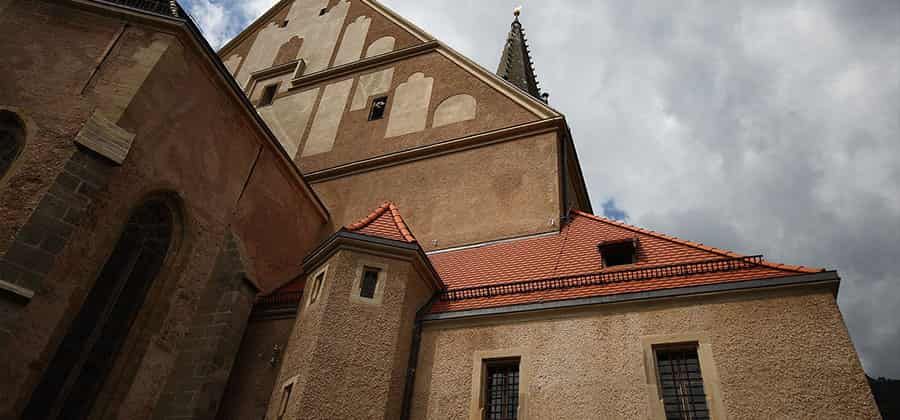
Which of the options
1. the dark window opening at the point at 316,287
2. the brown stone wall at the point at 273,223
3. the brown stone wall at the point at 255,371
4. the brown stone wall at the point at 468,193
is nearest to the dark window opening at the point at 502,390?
the dark window opening at the point at 316,287

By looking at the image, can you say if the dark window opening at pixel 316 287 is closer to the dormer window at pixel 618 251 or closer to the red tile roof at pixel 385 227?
the red tile roof at pixel 385 227

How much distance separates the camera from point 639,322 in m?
7.12

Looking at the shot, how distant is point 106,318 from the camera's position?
770 centimetres

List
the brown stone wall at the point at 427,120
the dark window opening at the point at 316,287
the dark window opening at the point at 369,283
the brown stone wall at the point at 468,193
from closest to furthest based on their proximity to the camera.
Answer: the dark window opening at the point at 369,283, the dark window opening at the point at 316,287, the brown stone wall at the point at 468,193, the brown stone wall at the point at 427,120

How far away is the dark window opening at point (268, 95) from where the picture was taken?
16.9 metres

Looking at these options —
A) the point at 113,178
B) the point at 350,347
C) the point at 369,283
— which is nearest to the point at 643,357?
the point at 350,347

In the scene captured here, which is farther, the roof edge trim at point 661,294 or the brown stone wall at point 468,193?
the brown stone wall at point 468,193

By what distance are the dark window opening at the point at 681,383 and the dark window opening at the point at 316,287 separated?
15.1 ft

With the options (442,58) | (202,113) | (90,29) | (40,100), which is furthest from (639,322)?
(442,58)

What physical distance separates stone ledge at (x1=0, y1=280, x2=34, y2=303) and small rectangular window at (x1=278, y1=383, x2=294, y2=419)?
304 cm

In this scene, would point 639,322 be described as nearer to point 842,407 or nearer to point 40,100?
point 842,407

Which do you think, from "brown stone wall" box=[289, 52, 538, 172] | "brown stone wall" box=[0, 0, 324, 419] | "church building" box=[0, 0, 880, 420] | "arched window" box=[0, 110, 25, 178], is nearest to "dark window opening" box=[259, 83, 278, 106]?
"brown stone wall" box=[289, 52, 538, 172]

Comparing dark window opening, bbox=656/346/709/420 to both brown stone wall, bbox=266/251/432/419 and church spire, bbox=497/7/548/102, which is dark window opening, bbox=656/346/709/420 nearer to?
brown stone wall, bbox=266/251/432/419

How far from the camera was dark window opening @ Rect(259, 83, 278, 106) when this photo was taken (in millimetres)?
16906
